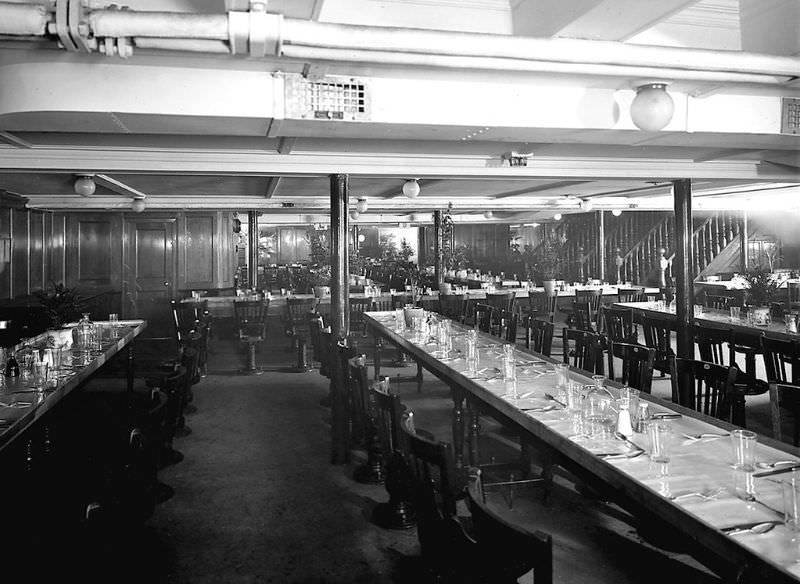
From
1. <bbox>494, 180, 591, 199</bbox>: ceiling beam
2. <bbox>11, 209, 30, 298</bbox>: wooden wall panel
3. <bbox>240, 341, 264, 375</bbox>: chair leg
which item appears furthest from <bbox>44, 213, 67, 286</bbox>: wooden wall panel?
<bbox>494, 180, 591, 199</bbox>: ceiling beam

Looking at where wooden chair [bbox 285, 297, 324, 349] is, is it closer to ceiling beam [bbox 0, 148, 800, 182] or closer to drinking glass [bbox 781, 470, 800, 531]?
ceiling beam [bbox 0, 148, 800, 182]

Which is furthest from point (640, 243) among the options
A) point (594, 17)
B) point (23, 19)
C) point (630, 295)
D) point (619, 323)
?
point (23, 19)

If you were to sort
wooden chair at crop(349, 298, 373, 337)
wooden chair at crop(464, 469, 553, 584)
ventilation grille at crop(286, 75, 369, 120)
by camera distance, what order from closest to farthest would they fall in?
wooden chair at crop(464, 469, 553, 584) < ventilation grille at crop(286, 75, 369, 120) < wooden chair at crop(349, 298, 373, 337)

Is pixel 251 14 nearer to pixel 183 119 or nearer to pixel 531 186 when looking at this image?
pixel 183 119

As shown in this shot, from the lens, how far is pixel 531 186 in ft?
32.3

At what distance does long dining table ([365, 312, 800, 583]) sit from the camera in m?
1.71

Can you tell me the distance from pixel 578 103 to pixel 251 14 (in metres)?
2.58

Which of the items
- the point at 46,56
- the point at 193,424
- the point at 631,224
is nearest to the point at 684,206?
the point at 193,424

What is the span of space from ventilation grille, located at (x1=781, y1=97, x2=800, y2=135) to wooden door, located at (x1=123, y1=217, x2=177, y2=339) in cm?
1033

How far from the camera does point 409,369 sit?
27.5ft

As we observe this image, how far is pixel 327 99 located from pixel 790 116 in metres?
3.63

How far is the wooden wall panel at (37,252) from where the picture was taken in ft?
34.1

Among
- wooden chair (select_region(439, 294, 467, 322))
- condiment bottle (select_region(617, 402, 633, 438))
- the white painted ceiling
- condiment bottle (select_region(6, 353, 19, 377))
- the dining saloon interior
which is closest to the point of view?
the dining saloon interior

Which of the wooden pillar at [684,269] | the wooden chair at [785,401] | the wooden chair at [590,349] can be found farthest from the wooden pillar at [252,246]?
the wooden chair at [785,401]
